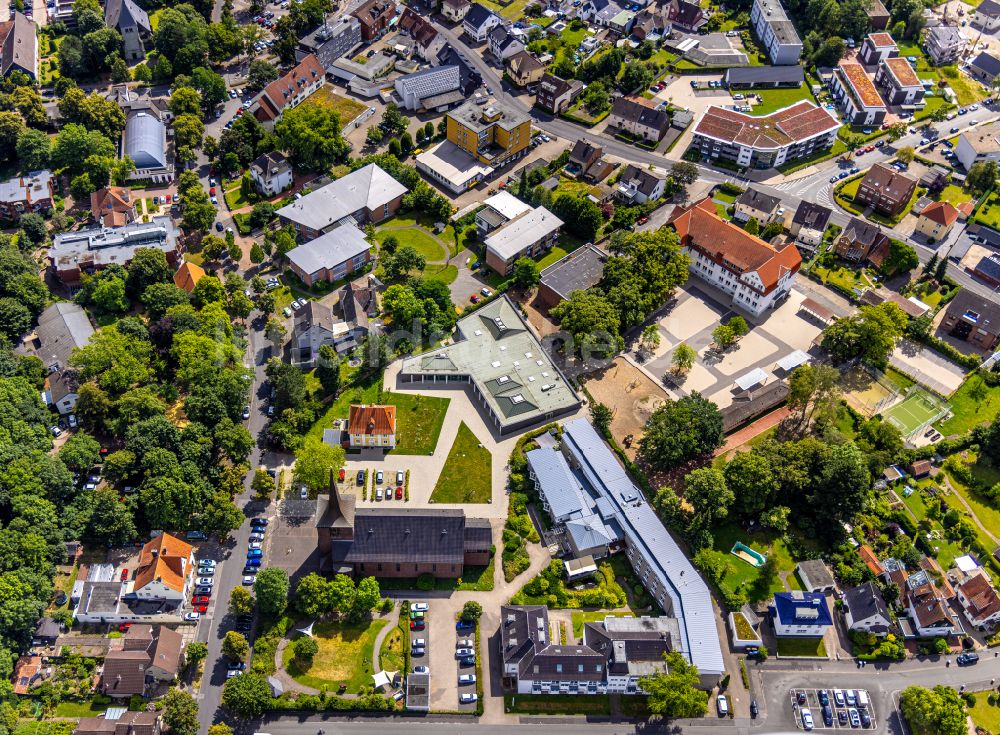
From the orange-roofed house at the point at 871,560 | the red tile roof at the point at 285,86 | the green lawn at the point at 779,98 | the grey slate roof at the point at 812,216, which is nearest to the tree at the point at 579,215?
the grey slate roof at the point at 812,216

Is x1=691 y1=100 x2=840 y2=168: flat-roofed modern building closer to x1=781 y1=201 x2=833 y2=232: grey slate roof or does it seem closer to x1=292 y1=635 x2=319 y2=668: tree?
x1=781 y1=201 x2=833 y2=232: grey slate roof

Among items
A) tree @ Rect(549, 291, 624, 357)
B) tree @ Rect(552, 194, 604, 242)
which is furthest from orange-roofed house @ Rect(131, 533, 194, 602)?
tree @ Rect(552, 194, 604, 242)

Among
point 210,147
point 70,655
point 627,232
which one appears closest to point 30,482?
point 70,655

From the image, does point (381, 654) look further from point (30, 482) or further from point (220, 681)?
point (30, 482)

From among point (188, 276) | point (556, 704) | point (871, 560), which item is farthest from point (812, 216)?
point (188, 276)

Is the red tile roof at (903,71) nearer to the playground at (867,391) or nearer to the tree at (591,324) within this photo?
the playground at (867,391)

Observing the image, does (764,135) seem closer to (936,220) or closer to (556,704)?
(936,220)
